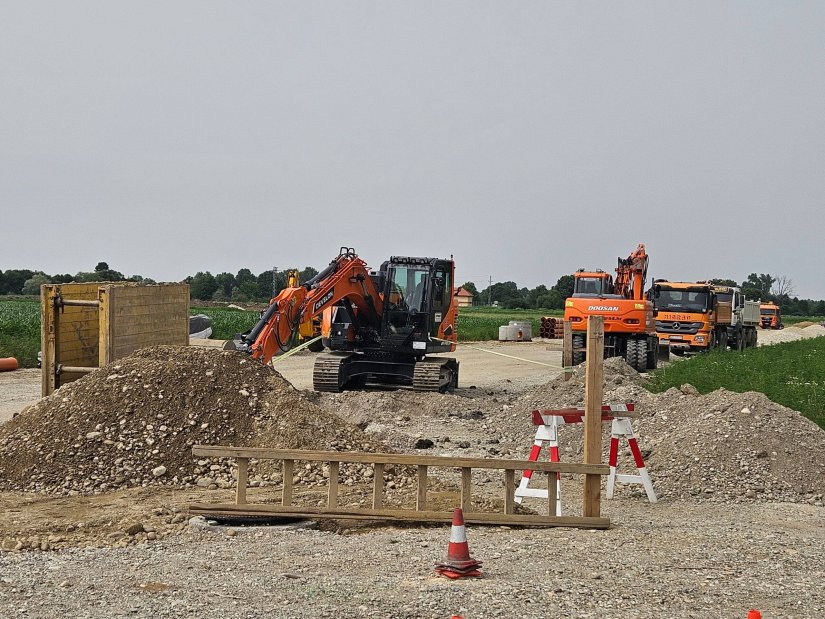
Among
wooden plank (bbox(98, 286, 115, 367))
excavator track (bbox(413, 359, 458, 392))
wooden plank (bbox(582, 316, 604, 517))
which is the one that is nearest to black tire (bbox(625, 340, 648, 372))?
excavator track (bbox(413, 359, 458, 392))

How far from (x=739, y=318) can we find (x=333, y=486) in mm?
34426

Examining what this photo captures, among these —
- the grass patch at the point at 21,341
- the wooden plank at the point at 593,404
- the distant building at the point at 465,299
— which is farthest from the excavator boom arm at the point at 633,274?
the distant building at the point at 465,299

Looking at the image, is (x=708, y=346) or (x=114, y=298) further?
(x=708, y=346)

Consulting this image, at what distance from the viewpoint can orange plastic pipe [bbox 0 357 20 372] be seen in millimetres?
25562

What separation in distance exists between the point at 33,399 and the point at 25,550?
12.4 meters

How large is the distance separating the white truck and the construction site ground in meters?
25.1

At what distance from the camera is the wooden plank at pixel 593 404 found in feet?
29.9

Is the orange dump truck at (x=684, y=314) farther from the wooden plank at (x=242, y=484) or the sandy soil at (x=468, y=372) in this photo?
the wooden plank at (x=242, y=484)

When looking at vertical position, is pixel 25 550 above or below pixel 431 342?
below

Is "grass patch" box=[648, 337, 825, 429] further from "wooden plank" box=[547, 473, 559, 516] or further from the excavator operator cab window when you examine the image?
"wooden plank" box=[547, 473, 559, 516]

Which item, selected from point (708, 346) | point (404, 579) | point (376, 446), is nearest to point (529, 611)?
point (404, 579)

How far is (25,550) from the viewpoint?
8.12 meters

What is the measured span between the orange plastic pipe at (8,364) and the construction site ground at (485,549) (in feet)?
47.4

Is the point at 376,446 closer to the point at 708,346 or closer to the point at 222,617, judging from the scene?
the point at 222,617
